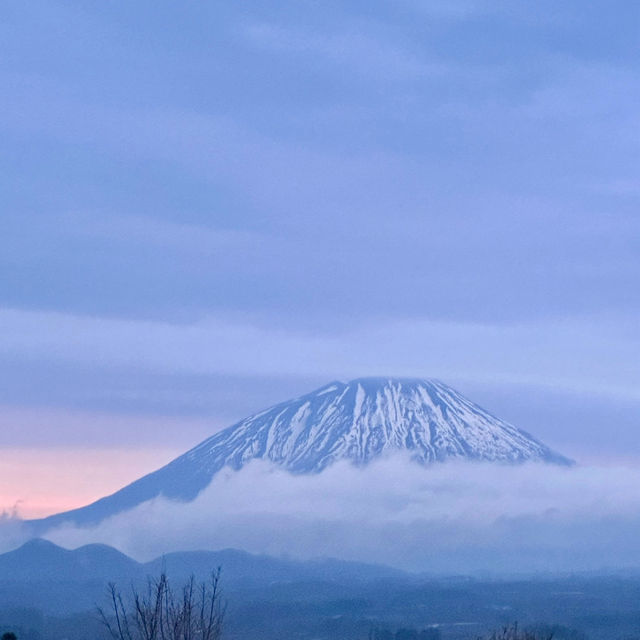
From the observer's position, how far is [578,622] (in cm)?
15262

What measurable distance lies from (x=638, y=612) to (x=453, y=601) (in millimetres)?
30378

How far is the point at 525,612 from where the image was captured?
17112 centimetres

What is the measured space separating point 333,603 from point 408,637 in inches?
2489

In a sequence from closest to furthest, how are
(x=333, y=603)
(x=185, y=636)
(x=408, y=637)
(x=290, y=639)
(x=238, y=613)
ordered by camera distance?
(x=185, y=636) < (x=408, y=637) < (x=290, y=639) < (x=238, y=613) < (x=333, y=603)

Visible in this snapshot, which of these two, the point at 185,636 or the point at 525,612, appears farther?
the point at 525,612

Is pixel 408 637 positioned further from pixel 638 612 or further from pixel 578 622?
pixel 638 612

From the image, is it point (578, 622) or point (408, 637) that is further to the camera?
point (578, 622)

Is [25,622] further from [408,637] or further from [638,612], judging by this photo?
[638,612]

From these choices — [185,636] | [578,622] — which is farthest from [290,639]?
[185,636]

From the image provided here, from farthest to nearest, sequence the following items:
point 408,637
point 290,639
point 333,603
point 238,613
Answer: point 333,603
point 238,613
point 290,639
point 408,637

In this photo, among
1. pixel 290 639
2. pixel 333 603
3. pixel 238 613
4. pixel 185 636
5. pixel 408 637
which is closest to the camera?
pixel 185 636

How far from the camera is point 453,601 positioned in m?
190

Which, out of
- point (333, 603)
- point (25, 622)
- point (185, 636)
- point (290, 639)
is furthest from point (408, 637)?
point (185, 636)

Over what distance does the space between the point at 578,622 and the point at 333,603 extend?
1630 inches
